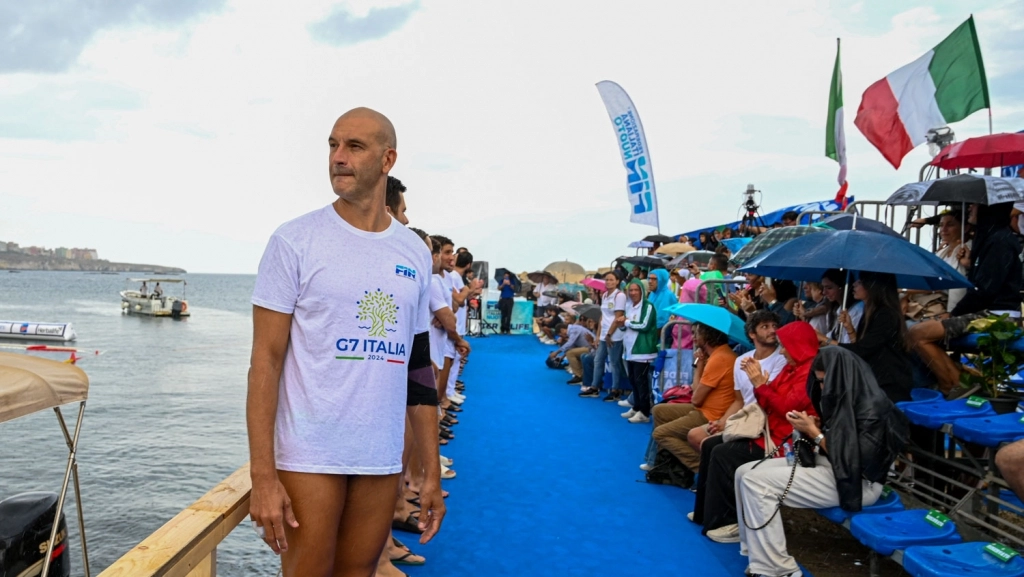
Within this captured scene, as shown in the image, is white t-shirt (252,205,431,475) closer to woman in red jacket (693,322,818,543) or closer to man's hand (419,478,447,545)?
man's hand (419,478,447,545)

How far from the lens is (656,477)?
22.0 feet

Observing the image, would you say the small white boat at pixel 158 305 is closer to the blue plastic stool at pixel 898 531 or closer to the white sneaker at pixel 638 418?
the white sneaker at pixel 638 418

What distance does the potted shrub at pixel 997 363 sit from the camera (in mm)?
4539

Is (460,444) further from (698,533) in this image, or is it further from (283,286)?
(283,286)

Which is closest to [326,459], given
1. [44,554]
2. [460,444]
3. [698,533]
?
[44,554]

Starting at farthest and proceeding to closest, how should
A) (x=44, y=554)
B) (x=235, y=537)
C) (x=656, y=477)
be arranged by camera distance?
1. (x=235, y=537)
2. (x=656, y=477)
3. (x=44, y=554)

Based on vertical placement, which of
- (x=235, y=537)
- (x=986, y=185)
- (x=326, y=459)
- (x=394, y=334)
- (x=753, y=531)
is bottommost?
(x=235, y=537)

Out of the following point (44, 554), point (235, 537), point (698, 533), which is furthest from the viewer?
point (235, 537)

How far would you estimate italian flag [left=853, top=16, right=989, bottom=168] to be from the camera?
7926mm

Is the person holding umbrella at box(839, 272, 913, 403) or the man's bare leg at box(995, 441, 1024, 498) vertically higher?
the person holding umbrella at box(839, 272, 913, 403)

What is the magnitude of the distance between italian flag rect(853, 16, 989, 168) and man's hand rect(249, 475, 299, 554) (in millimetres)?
8425

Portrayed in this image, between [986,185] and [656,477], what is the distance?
3.48 m

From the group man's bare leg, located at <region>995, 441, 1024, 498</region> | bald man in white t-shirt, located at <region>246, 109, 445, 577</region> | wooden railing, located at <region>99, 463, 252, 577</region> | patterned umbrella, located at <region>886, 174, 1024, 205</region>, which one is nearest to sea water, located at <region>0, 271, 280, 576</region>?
wooden railing, located at <region>99, 463, 252, 577</region>

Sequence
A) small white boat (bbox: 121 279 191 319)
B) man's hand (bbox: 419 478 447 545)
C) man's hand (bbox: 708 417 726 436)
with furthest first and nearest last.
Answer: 1. small white boat (bbox: 121 279 191 319)
2. man's hand (bbox: 708 417 726 436)
3. man's hand (bbox: 419 478 447 545)
